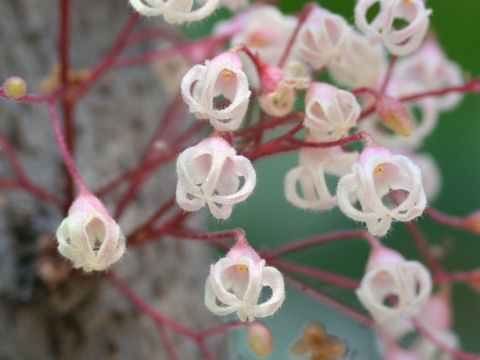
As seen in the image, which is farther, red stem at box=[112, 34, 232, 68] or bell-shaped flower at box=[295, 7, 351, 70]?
red stem at box=[112, 34, 232, 68]

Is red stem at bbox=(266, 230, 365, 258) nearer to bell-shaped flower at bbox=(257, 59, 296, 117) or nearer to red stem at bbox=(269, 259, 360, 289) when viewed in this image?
red stem at bbox=(269, 259, 360, 289)

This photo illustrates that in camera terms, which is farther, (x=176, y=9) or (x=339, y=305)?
(x=339, y=305)

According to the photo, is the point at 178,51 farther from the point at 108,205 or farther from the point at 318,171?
the point at 318,171

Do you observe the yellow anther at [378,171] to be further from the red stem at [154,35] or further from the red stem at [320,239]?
the red stem at [154,35]

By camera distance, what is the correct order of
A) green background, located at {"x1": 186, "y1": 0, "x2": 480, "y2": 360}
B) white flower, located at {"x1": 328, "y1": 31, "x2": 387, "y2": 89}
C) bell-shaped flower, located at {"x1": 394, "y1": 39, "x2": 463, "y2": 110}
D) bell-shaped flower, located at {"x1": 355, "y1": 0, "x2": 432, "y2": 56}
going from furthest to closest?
green background, located at {"x1": 186, "y1": 0, "x2": 480, "y2": 360} → bell-shaped flower, located at {"x1": 394, "y1": 39, "x2": 463, "y2": 110} → white flower, located at {"x1": 328, "y1": 31, "x2": 387, "y2": 89} → bell-shaped flower, located at {"x1": 355, "y1": 0, "x2": 432, "y2": 56}

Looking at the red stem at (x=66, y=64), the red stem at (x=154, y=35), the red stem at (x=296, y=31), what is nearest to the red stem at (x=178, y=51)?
the red stem at (x=154, y=35)

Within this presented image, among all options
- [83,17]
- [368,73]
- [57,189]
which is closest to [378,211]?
[368,73]

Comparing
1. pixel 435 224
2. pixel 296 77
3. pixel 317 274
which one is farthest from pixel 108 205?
pixel 435 224

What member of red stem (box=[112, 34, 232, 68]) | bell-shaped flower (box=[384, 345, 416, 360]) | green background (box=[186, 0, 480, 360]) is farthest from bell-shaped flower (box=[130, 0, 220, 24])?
green background (box=[186, 0, 480, 360])
